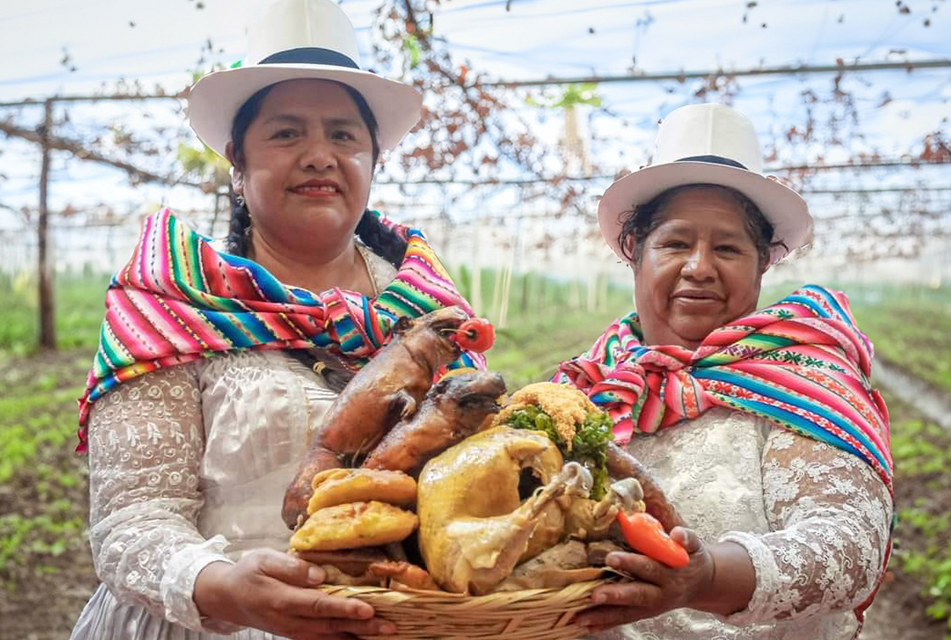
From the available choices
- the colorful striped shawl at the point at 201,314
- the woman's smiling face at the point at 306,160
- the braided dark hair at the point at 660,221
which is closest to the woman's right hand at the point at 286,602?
the colorful striped shawl at the point at 201,314

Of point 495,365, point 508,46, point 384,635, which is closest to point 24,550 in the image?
point 495,365

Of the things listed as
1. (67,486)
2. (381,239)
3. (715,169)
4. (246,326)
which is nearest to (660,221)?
(715,169)

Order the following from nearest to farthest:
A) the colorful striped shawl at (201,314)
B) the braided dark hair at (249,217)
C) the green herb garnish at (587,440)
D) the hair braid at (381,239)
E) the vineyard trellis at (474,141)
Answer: the green herb garnish at (587,440), the colorful striped shawl at (201,314), the braided dark hair at (249,217), the hair braid at (381,239), the vineyard trellis at (474,141)

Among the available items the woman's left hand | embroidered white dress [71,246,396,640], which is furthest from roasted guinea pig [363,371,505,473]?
embroidered white dress [71,246,396,640]

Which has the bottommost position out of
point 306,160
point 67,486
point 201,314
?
point 67,486

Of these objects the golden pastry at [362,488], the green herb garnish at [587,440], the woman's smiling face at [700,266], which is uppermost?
the woman's smiling face at [700,266]

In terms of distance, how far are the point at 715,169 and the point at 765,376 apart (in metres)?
0.64

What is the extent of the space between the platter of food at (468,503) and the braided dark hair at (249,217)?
0.93 m

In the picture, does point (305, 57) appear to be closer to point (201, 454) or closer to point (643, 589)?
point (201, 454)

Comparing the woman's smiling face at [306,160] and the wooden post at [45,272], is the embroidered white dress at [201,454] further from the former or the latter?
the wooden post at [45,272]

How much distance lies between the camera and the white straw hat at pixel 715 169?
260 cm

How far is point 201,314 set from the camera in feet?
7.24

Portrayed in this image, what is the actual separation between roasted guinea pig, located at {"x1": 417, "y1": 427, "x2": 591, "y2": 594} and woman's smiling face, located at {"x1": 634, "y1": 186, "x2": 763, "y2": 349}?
1.10 m

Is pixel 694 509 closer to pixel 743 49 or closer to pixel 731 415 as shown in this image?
pixel 731 415
